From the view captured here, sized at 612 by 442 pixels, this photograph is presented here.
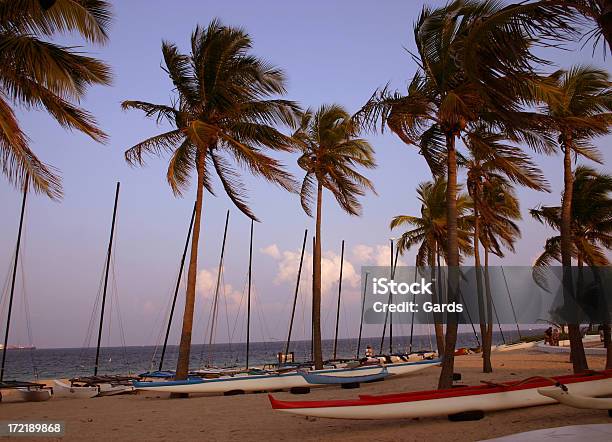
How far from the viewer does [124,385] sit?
70.8ft

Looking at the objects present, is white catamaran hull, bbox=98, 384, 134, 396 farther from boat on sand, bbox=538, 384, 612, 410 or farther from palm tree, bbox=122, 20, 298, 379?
boat on sand, bbox=538, 384, 612, 410

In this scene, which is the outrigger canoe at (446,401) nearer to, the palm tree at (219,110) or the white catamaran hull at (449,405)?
the white catamaran hull at (449,405)

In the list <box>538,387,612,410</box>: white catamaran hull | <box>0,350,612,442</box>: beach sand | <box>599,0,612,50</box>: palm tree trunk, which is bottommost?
<box>0,350,612,442</box>: beach sand

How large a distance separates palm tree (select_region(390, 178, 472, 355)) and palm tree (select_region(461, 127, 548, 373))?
2.38 m

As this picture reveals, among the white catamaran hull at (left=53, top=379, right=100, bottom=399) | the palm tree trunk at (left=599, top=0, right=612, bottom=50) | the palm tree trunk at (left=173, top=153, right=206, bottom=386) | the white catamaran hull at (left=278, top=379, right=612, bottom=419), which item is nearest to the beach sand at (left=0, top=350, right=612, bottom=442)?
the white catamaran hull at (left=278, top=379, right=612, bottom=419)

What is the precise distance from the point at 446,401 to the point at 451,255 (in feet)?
13.3

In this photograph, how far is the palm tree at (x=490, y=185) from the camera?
1425 cm

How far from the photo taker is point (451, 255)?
13.4 metres

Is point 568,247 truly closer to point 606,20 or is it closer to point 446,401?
point 446,401

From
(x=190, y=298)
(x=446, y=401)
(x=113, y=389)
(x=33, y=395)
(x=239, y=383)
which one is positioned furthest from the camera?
(x=113, y=389)

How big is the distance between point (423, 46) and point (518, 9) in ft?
18.9

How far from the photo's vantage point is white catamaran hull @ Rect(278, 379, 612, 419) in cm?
954

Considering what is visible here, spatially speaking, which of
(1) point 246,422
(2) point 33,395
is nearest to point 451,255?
(1) point 246,422

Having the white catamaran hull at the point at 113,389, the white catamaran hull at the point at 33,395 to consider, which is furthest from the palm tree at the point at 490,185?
the white catamaran hull at the point at 33,395
